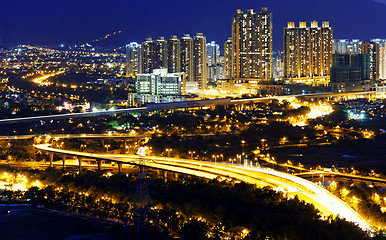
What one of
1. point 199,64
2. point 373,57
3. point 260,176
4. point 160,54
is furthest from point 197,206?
point 373,57

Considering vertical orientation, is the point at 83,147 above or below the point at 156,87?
below

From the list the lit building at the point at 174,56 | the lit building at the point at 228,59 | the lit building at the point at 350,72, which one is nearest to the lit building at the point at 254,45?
the lit building at the point at 228,59

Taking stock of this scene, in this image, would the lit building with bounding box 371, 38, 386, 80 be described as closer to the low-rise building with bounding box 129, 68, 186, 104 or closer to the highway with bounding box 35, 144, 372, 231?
the low-rise building with bounding box 129, 68, 186, 104

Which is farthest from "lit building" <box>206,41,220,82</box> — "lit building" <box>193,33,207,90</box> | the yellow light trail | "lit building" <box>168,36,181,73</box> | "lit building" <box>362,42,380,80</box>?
"lit building" <box>362,42,380,80</box>

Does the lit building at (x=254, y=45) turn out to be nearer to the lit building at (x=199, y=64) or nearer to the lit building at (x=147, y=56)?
the lit building at (x=199, y=64)

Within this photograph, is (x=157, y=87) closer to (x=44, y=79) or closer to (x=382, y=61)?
(x=44, y=79)

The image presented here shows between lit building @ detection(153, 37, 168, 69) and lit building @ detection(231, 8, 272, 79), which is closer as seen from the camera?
lit building @ detection(231, 8, 272, 79)

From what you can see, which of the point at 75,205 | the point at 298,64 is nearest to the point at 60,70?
the point at 298,64
